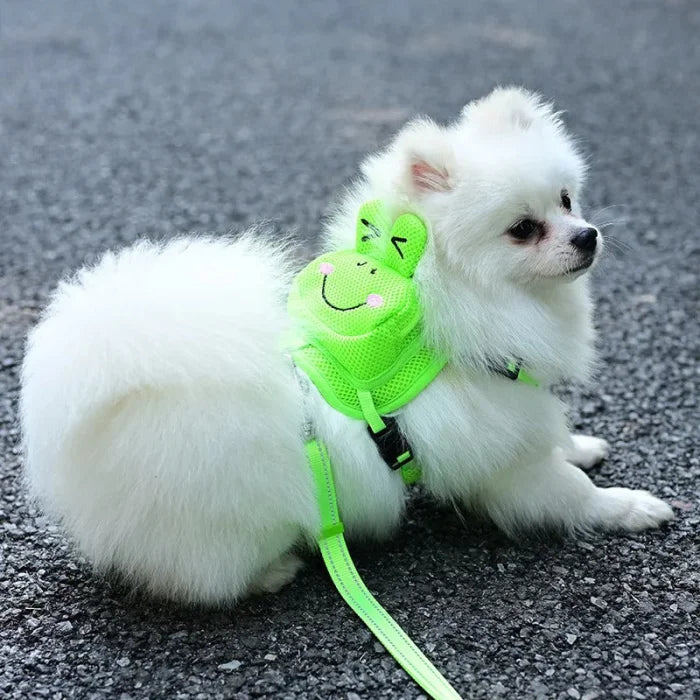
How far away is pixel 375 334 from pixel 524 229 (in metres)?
0.46

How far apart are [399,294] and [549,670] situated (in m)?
0.99

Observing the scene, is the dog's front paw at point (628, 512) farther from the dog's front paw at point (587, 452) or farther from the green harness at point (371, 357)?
the green harness at point (371, 357)

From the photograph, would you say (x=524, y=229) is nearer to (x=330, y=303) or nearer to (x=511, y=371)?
(x=511, y=371)

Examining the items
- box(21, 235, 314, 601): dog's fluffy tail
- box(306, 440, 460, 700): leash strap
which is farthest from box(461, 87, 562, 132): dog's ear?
box(306, 440, 460, 700): leash strap

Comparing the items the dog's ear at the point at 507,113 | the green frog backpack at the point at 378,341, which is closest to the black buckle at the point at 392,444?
the green frog backpack at the point at 378,341

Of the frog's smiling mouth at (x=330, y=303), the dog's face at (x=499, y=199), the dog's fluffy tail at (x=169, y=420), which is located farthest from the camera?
the frog's smiling mouth at (x=330, y=303)

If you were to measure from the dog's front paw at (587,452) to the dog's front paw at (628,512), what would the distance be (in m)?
0.26

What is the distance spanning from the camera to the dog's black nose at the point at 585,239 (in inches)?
92.3

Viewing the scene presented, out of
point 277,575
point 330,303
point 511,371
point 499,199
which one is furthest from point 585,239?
point 277,575

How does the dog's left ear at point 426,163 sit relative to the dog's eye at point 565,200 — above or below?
above

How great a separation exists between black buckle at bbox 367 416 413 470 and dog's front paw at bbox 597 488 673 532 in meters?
0.68

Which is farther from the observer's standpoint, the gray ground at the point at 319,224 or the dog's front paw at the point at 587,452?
the dog's front paw at the point at 587,452

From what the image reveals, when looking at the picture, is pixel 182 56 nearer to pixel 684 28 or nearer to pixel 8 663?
pixel 684 28

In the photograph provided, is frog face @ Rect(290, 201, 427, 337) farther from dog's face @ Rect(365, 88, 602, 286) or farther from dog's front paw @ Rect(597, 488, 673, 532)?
dog's front paw @ Rect(597, 488, 673, 532)
